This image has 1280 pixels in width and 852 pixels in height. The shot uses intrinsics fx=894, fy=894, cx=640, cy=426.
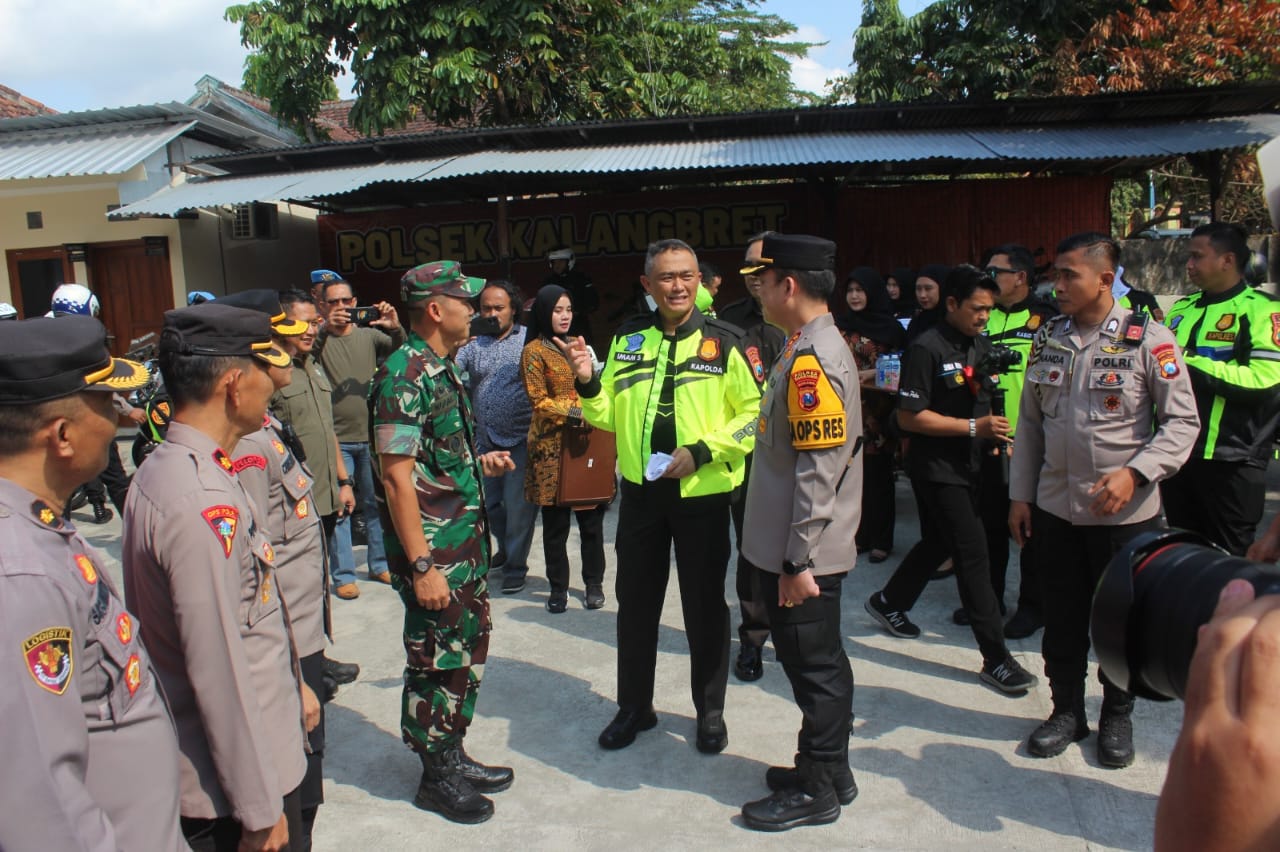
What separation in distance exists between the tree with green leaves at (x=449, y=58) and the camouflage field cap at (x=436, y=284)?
10551mm

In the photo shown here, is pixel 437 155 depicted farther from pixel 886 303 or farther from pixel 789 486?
pixel 789 486

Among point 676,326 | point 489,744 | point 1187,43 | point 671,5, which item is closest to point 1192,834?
point 676,326

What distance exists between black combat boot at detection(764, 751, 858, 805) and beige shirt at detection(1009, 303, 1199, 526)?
1.25 metres

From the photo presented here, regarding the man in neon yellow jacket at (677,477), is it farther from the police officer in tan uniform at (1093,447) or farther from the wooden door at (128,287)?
the wooden door at (128,287)

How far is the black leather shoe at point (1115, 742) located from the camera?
3.30 meters

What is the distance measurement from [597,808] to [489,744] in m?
0.69

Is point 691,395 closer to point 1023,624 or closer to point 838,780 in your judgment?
point 838,780

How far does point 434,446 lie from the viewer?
309 cm

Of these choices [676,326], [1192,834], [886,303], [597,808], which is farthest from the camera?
[886,303]

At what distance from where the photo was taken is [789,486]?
3.00 meters

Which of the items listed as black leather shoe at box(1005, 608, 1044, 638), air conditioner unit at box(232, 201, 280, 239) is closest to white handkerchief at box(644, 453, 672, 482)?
black leather shoe at box(1005, 608, 1044, 638)

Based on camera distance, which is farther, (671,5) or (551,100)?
(671,5)

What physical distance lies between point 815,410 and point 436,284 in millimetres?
1363

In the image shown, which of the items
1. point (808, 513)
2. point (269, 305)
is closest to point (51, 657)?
point (269, 305)
